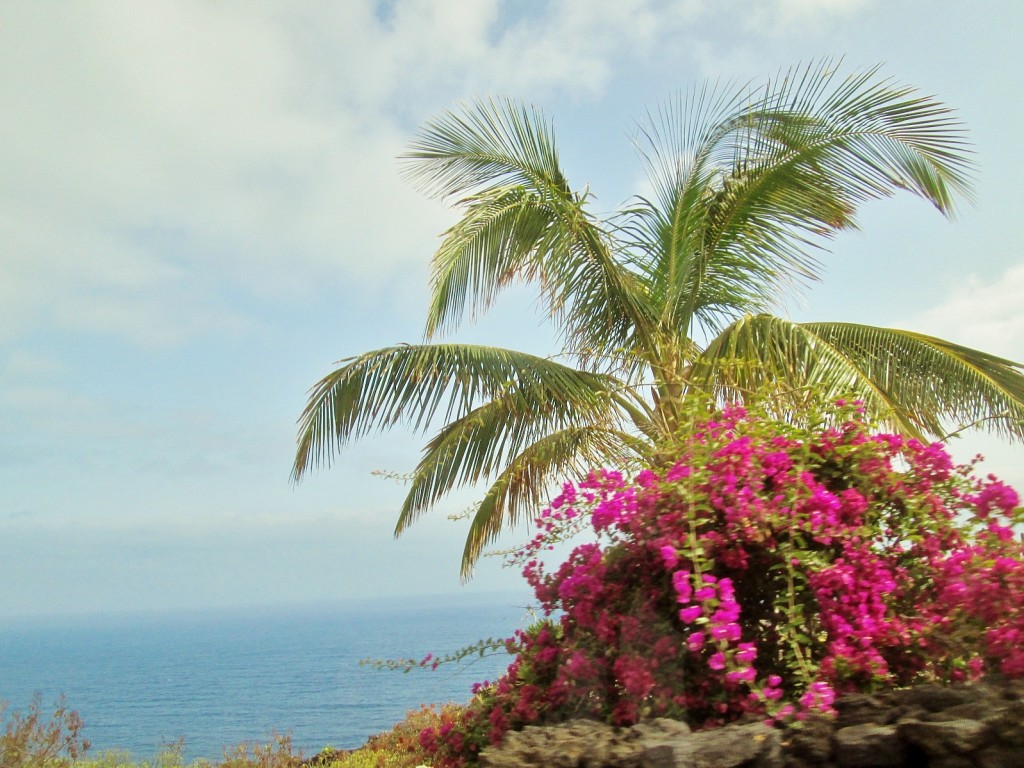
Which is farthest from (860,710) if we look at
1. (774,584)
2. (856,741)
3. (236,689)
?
(236,689)

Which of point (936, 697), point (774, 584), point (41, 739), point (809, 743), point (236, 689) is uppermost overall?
point (774, 584)

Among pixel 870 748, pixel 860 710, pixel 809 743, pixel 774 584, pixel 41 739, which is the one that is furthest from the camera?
pixel 41 739

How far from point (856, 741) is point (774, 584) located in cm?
87

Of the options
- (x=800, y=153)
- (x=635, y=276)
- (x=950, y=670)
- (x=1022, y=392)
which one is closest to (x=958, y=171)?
(x=800, y=153)

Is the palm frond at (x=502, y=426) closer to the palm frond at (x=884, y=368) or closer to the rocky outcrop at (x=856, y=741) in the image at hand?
the palm frond at (x=884, y=368)

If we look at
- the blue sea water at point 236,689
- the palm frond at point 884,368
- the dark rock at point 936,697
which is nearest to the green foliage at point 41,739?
the blue sea water at point 236,689

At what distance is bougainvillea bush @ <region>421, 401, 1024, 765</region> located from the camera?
2.85 m

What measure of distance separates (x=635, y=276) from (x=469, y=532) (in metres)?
4.58

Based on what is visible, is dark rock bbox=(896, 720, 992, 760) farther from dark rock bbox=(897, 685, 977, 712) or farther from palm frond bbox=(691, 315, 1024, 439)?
palm frond bbox=(691, 315, 1024, 439)

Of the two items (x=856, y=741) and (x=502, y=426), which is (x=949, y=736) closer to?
(x=856, y=741)

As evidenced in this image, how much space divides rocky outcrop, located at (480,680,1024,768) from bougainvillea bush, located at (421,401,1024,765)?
0.14 m

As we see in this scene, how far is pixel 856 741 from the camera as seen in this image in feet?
7.91

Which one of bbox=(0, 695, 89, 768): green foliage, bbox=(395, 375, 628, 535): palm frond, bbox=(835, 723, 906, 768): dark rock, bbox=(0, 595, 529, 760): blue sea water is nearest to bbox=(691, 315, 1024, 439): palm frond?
bbox=(395, 375, 628, 535): palm frond

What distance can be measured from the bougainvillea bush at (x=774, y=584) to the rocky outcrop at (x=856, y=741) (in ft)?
0.45
